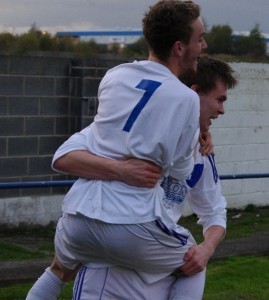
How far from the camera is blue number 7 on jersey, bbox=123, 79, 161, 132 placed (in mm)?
3104

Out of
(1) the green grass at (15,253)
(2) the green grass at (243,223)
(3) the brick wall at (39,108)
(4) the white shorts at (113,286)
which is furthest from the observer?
(2) the green grass at (243,223)

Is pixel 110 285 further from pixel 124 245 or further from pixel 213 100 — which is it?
pixel 213 100

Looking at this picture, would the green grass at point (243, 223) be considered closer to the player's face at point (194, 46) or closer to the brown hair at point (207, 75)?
the brown hair at point (207, 75)

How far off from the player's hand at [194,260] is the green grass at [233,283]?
306 centimetres

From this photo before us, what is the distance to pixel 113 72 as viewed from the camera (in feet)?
10.8

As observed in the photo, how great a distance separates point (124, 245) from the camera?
3.13 meters

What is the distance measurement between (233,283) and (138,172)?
172 inches

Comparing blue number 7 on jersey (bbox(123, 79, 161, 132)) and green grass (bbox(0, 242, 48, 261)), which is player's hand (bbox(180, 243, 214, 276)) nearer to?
blue number 7 on jersey (bbox(123, 79, 161, 132))

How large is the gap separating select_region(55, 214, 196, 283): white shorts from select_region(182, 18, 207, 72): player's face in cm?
61

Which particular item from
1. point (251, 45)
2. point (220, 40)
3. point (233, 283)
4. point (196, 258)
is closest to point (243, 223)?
point (233, 283)

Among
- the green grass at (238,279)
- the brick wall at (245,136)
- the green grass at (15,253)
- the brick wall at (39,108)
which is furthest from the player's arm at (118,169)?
the brick wall at (245,136)

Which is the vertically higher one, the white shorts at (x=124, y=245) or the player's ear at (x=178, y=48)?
the player's ear at (x=178, y=48)

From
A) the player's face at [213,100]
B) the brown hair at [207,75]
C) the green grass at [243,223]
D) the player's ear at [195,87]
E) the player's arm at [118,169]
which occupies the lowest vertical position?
the green grass at [243,223]

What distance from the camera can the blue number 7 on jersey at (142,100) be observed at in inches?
122
